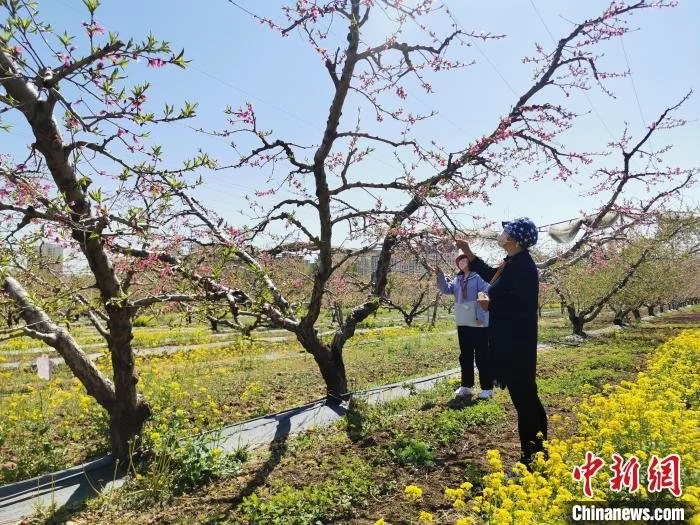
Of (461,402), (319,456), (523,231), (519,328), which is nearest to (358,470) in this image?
(319,456)

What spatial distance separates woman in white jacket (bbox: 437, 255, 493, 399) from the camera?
625 cm

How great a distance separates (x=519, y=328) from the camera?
3.56 metres

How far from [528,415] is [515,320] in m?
0.75

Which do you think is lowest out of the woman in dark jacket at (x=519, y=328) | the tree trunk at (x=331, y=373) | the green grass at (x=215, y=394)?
the green grass at (x=215, y=394)

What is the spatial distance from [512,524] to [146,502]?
275 centimetres

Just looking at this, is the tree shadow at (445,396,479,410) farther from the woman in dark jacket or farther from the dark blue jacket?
the dark blue jacket

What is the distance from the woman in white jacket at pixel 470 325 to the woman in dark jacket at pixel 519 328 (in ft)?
7.99

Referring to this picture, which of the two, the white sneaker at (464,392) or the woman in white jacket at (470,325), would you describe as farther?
the white sneaker at (464,392)

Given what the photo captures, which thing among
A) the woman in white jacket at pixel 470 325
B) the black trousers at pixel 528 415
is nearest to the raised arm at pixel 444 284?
the woman in white jacket at pixel 470 325

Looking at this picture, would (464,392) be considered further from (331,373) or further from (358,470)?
(358,470)

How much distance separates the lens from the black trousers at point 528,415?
3.59 m

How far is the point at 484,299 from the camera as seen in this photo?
13.1 ft

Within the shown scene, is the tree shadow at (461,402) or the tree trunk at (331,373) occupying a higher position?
the tree trunk at (331,373)

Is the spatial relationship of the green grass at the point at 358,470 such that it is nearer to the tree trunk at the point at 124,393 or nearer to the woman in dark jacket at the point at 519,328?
the woman in dark jacket at the point at 519,328
